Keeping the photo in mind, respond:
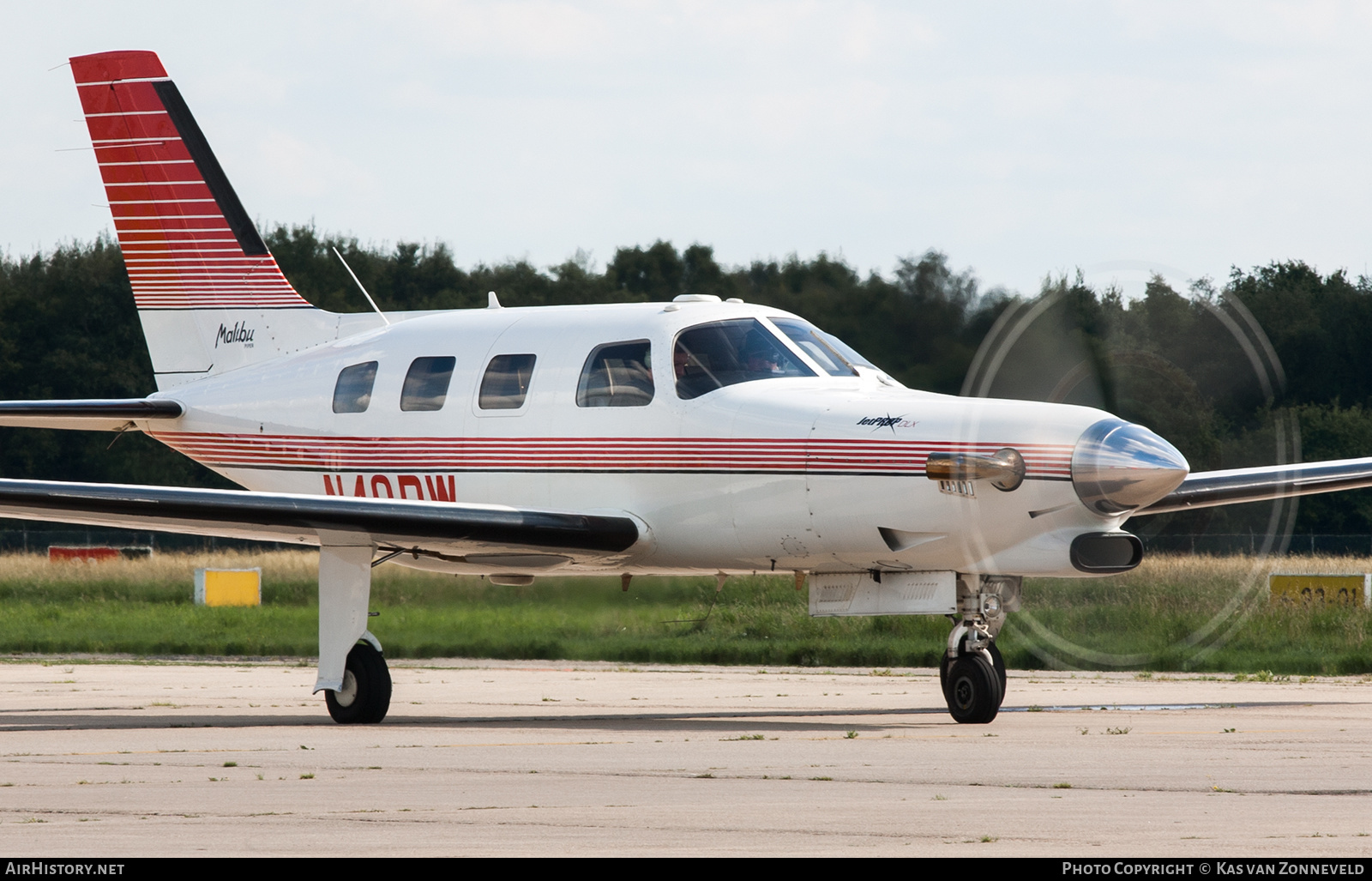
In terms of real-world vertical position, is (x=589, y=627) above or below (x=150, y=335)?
below

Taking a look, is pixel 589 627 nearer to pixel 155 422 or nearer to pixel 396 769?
pixel 155 422

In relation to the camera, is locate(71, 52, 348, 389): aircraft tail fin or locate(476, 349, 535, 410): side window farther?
locate(71, 52, 348, 389): aircraft tail fin

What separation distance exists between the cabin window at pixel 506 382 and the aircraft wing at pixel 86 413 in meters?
3.60

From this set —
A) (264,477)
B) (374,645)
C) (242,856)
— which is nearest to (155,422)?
(264,477)

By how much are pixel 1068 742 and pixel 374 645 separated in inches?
214

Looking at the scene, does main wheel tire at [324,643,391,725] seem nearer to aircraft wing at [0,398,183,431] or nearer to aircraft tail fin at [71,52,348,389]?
aircraft wing at [0,398,183,431]

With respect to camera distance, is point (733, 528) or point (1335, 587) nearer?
point (733, 528)

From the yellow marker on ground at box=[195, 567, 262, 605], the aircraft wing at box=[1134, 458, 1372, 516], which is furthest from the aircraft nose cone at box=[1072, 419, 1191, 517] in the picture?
the yellow marker on ground at box=[195, 567, 262, 605]

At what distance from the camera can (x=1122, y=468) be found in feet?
38.4

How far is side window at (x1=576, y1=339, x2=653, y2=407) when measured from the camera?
45.4ft

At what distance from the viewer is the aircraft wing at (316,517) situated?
40.9 feet

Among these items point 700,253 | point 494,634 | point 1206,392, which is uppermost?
point 700,253

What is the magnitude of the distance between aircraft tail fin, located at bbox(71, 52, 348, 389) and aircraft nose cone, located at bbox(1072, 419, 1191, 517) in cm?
864

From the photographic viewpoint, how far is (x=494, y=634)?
80.2ft
